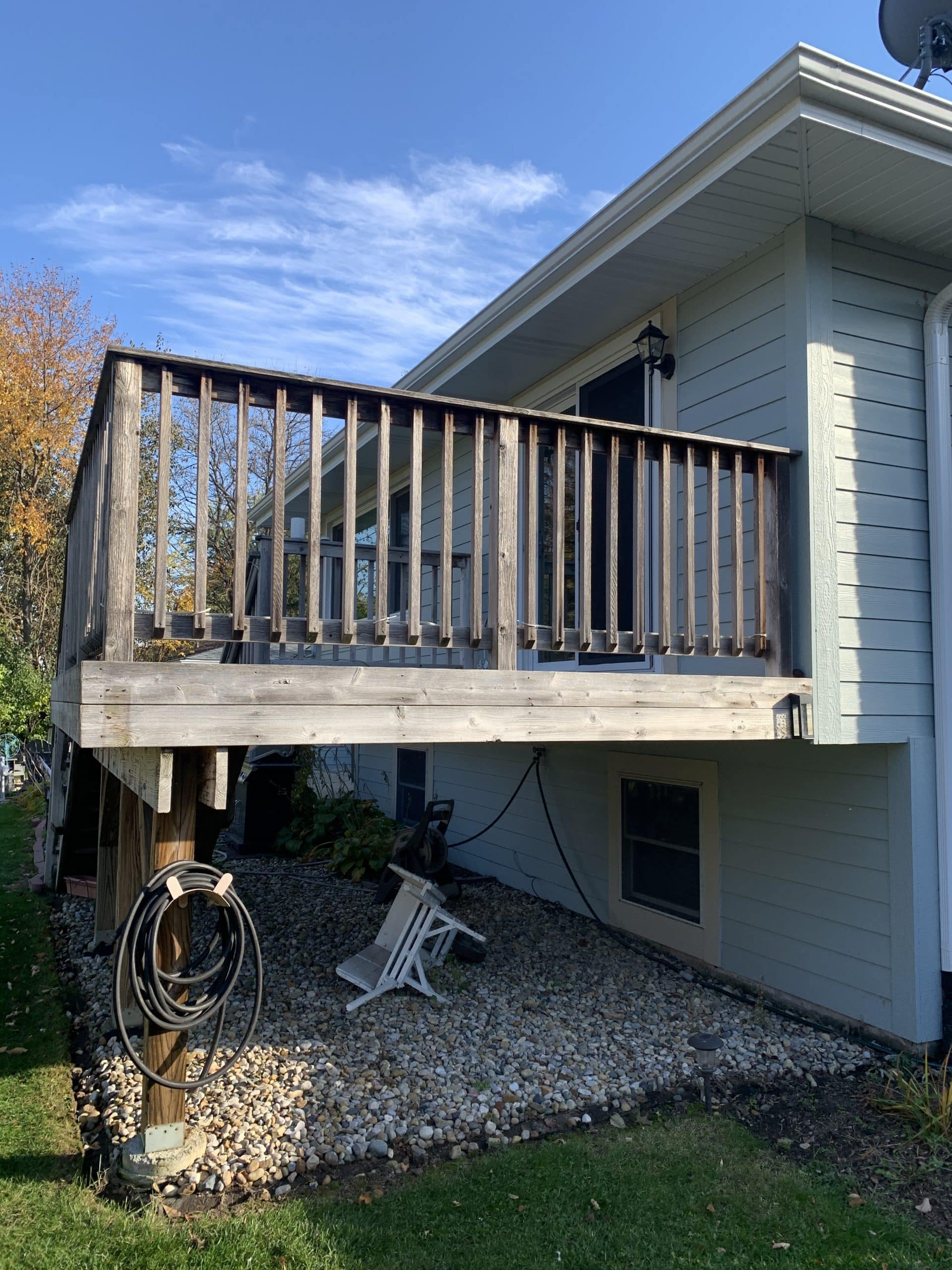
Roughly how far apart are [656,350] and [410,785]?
18.3 ft

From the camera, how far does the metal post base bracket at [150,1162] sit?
296 cm

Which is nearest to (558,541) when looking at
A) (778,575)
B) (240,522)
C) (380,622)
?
(380,622)

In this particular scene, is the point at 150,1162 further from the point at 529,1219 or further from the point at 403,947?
the point at 403,947

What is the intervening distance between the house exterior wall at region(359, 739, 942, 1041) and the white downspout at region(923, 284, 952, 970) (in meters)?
0.07

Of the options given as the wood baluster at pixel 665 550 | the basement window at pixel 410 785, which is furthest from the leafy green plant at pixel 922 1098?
the basement window at pixel 410 785

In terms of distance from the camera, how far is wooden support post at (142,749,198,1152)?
2977mm

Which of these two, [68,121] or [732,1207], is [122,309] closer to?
[68,121]

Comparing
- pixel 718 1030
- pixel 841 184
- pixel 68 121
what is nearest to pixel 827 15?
pixel 841 184

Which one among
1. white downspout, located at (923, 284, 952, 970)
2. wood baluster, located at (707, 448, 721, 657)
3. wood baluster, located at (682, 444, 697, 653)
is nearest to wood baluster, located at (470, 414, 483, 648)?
wood baluster, located at (682, 444, 697, 653)

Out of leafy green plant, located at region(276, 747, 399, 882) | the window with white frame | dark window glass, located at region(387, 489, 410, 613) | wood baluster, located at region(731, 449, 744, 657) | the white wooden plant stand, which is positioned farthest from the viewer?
dark window glass, located at region(387, 489, 410, 613)

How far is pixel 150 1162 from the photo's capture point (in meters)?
2.98

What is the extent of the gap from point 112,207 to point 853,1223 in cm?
2302

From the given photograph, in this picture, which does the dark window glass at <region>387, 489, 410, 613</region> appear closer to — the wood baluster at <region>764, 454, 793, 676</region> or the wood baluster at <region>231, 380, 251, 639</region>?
the wood baluster at <region>764, 454, 793, 676</region>

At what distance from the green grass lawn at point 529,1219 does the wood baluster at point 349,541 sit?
6.00ft
